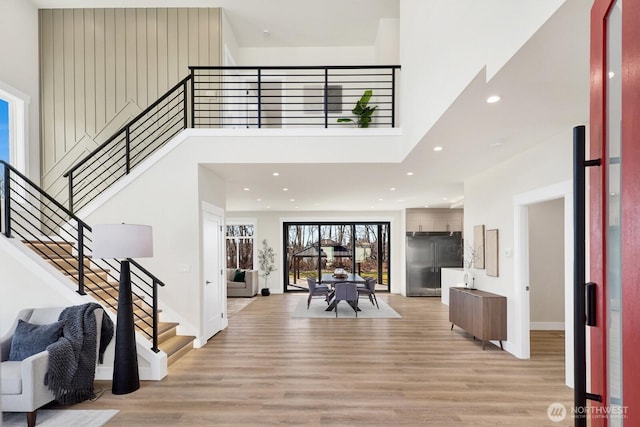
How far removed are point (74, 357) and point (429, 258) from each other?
9.14 metres

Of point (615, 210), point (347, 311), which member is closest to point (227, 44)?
point (347, 311)

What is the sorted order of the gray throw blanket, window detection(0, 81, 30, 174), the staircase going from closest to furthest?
1. the gray throw blanket
2. the staircase
3. window detection(0, 81, 30, 174)

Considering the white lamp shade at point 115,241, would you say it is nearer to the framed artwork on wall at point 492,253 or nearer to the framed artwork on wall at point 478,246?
Result: the framed artwork on wall at point 492,253

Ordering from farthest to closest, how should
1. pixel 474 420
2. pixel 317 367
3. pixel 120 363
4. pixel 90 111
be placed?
pixel 90 111
pixel 317 367
pixel 120 363
pixel 474 420

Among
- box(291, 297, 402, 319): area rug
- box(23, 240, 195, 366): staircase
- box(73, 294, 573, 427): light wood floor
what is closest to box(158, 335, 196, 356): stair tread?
box(23, 240, 195, 366): staircase

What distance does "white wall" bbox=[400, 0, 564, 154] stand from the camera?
2078mm

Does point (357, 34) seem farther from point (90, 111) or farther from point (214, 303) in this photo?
point (214, 303)

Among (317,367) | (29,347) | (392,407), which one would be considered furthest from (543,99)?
(29,347)

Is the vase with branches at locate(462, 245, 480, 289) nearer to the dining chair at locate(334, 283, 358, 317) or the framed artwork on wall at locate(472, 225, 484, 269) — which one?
the framed artwork on wall at locate(472, 225, 484, 269)

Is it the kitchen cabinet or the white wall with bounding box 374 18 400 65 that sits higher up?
the white wall with bounding box 374 18 400 65

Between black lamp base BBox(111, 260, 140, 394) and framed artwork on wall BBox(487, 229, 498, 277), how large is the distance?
478 cm

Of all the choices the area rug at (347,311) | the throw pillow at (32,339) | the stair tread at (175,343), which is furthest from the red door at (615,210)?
the area rug at (347,311)

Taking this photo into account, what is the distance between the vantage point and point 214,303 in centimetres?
586

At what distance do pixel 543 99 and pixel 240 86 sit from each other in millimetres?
6003
